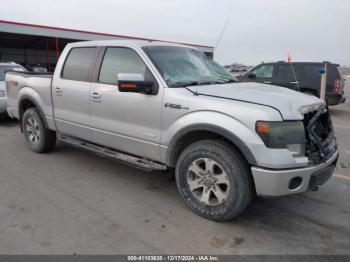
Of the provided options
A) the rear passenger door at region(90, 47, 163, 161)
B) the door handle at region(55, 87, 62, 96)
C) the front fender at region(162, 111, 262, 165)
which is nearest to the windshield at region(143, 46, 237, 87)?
the rear passenger door at region(90, 47, 163, 161)

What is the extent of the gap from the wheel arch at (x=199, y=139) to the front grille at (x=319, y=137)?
2.08 ft

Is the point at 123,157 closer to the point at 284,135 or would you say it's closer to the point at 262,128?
the point at 262,128

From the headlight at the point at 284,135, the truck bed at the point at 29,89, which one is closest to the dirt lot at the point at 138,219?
the headlight at the point at 284,135

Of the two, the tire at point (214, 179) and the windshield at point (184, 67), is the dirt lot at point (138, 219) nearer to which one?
the tire at point (214, 179)

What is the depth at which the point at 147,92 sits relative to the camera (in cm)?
375

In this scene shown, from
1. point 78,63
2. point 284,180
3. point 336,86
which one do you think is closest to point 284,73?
point 336,86

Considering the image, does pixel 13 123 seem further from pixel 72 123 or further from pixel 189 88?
pixel 189 88

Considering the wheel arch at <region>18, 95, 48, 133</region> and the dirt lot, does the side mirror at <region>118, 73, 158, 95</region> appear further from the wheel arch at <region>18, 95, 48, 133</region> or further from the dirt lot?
the wheel arch at <region>18, 95, 48, 133</region>

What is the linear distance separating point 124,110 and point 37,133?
2.50 meters

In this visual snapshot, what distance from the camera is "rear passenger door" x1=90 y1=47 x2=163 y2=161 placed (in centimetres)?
384

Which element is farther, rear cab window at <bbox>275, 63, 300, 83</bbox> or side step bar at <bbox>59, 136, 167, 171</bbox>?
rear cab window at <bbox>275, 63, 300, 83</bbox>

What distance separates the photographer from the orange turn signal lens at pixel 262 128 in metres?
2.96

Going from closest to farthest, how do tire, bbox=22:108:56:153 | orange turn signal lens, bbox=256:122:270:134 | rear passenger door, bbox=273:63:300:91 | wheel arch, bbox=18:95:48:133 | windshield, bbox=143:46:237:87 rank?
1. orange turn signal lens, bbox=256:122:270:134
2. windshield, bbox=143:46:237:87
3. wheel arch, bbox=18:95:48:133
4. tire, bbox=22:108:56:153
5. rear passenger door, bbox=273:63:300:91

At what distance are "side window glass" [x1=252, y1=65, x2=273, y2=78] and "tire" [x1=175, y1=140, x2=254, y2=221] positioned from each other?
903 cm
